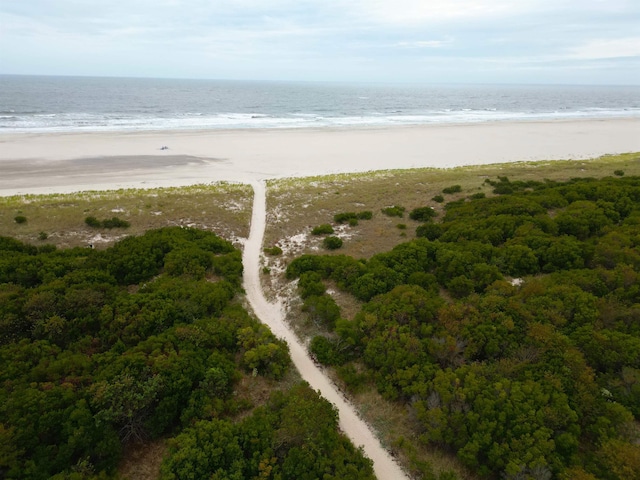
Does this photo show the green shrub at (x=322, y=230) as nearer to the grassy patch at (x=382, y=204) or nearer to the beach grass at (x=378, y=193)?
the beach grass at (x=378, y=193)

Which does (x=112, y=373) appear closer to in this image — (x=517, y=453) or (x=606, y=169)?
(x=517, y=453)

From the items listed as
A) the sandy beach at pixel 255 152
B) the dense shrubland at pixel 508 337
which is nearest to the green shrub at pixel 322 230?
the dense shrubland at pixel 508 337

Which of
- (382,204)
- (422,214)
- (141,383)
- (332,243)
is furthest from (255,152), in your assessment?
(141,383)

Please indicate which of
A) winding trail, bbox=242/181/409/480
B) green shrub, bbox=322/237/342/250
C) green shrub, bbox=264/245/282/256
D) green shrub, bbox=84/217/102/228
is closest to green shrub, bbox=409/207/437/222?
green shrub, bbox=322/237/342/250

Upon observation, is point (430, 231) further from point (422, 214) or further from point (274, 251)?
point (274, 251)

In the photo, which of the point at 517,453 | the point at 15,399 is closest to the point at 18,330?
the point at 15,399

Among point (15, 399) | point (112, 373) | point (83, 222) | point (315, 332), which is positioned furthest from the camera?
point (83, 222)
